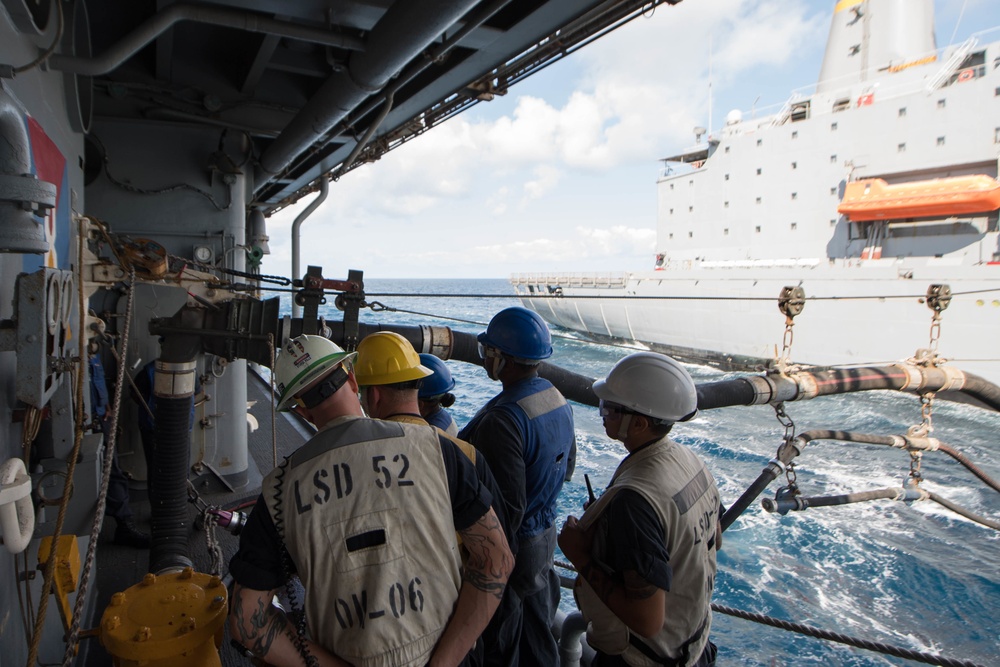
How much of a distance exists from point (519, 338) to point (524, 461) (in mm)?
597

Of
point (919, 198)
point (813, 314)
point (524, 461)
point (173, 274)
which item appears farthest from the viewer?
point (813, 314)

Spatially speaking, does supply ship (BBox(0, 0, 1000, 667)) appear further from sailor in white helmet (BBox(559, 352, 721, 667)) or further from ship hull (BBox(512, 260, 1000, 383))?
ship hull (BBox(512, 260, 1000, 383))

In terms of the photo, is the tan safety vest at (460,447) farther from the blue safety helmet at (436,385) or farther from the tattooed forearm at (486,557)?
the blue safety helmet at (436,385)

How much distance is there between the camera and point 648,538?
69.7 inches

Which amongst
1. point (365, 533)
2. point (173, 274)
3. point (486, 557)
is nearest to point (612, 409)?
point (486, 557)

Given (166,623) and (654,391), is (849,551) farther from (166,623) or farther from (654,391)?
(166,623)

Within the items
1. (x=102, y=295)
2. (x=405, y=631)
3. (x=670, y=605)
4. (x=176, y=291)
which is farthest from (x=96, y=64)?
(x=670, y=605)

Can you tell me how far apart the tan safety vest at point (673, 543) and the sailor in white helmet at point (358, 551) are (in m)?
0.56

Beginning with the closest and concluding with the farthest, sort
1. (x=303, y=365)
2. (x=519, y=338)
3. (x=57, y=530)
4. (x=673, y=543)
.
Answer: (x=57, y=530) < (x=303, y=365) < (x=673, y=543) < (x=519, y=338)

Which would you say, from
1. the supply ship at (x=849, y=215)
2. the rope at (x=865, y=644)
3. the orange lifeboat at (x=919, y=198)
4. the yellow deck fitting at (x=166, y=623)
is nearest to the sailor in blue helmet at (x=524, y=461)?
the rope at (x=865, y=644)

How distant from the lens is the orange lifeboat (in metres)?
19.2

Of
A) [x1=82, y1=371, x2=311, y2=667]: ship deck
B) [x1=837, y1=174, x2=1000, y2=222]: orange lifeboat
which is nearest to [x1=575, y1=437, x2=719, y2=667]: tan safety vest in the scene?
[x1=82, y1=371, x2=311, y2=667]: ship deck

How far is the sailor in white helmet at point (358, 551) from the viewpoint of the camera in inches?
58.2

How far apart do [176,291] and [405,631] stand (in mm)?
4317
